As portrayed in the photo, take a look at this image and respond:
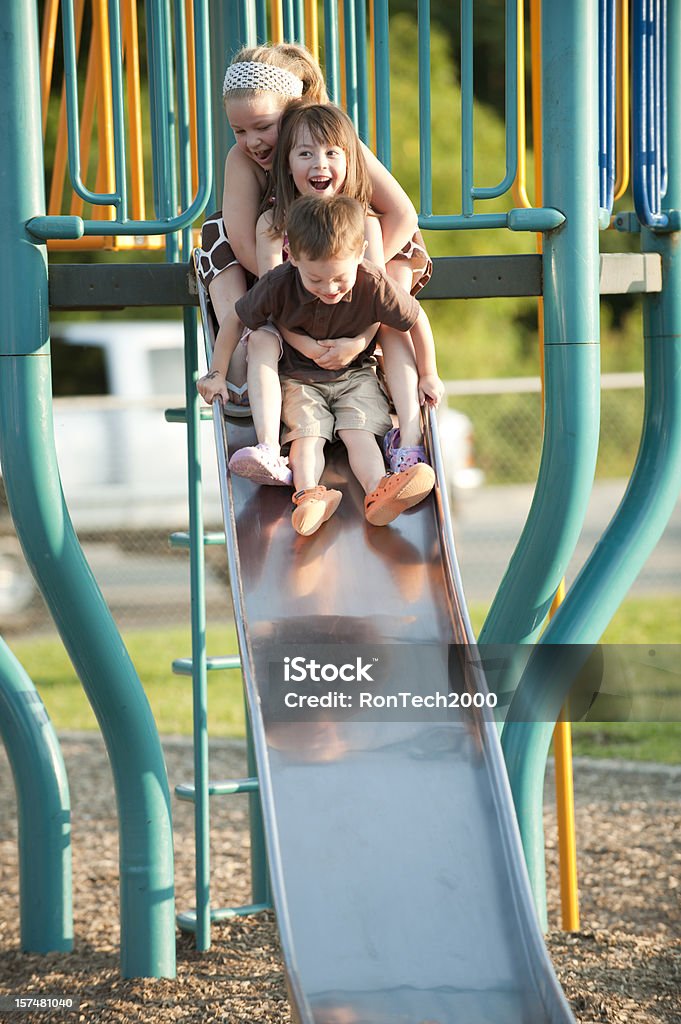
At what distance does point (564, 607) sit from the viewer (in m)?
4.32

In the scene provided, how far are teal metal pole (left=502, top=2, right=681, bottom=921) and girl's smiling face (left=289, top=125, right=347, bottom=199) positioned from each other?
132 cm

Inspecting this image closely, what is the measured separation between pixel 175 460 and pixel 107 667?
744 cm

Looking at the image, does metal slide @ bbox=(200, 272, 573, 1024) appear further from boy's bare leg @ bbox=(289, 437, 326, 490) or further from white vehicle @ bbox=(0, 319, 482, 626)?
white vehicle @ bbox=(0, 319, 482, 626)

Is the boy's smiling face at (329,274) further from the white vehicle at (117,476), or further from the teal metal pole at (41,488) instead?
the white vehicle at (117,476)

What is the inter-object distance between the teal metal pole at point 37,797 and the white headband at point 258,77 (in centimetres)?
196

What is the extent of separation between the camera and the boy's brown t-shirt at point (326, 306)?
3830mm

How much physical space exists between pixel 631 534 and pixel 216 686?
5.46 meters

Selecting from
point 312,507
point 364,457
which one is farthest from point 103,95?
point 312,507

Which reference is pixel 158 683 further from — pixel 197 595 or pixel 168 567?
pixel 197 595

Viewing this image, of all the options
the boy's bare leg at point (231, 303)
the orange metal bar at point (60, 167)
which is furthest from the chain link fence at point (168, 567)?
the boy's bare leg at point (231, 303)

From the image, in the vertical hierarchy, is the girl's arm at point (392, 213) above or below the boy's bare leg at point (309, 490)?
above

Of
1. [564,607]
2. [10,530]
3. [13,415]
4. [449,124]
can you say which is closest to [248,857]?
[564,607]

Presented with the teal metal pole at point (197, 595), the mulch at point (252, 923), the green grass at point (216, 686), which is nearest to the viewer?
the mulch at point (252, 923)

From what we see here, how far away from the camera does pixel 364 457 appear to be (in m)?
3.88
